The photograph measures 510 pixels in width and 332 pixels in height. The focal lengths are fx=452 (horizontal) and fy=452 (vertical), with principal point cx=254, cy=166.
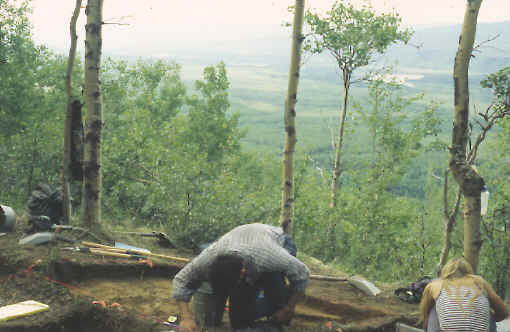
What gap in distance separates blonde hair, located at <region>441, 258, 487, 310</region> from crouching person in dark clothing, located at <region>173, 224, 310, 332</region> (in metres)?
1.33

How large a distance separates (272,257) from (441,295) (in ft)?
5.36

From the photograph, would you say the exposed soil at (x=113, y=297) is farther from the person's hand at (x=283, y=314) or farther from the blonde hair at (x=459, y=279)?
the blonde hair at (x=459, y=279)

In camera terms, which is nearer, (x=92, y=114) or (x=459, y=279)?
(x=459, y=279)

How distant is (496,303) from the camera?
4.22 meters

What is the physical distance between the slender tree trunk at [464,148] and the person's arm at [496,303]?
2.54m

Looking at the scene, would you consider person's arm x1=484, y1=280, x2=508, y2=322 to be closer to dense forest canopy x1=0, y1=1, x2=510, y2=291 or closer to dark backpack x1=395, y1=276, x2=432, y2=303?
dark backpack x1=395, y1=276, x2=432, y2=303

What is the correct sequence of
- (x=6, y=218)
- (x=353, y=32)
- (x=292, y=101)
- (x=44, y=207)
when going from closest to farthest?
1. (x=6, y=218)
2. (x=44, y=207)
3. (x=292, y=101)
4. (x=353, y=32)

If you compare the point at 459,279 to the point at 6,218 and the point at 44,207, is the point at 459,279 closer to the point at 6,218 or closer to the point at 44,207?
the point at 6,218

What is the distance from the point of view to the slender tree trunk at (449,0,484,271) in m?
6.59

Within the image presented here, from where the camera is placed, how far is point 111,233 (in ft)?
29.7

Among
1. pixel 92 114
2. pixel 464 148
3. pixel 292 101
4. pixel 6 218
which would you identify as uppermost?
pixel 292 101

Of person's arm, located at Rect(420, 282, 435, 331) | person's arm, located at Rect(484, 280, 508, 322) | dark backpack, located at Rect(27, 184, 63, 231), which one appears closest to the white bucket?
dark backpack, located at Rect(27, 184, 63, 231)

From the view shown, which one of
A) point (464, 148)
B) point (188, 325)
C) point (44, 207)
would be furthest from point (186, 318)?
point (44, 207)

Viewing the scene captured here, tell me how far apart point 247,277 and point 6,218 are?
6.02 meters
